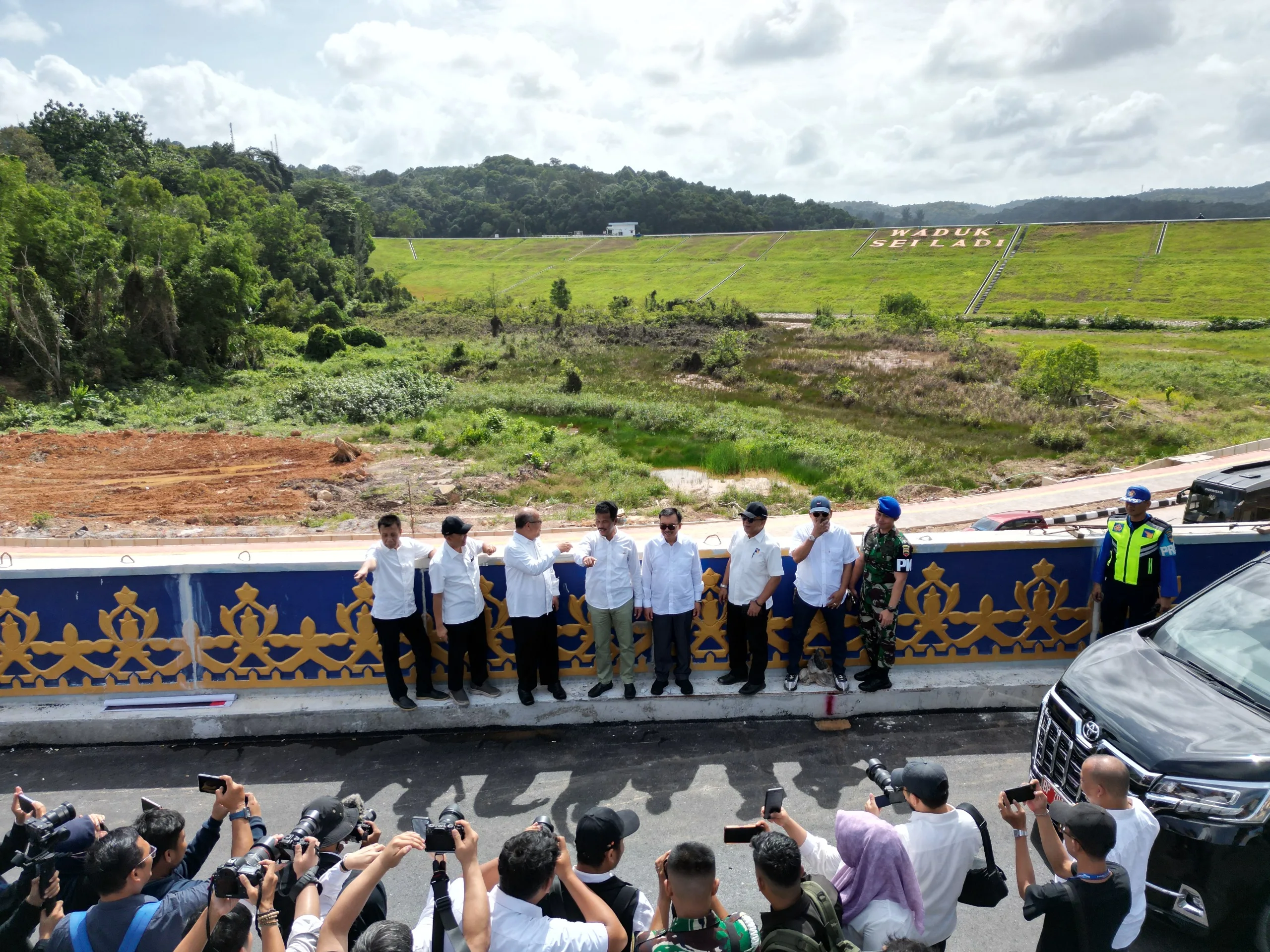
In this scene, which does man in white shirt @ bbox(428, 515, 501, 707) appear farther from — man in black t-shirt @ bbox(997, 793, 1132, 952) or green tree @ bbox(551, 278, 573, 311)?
green tree @ bbox(551, 278, 573, 311)

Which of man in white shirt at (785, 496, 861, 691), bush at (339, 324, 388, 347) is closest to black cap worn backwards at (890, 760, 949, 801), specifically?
man in white shirt at (785, 496, 861, 691)

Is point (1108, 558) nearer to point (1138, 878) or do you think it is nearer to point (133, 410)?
point (1138, 878)

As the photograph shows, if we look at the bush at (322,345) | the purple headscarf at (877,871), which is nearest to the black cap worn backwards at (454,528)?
the purple headscarf at (877,871)

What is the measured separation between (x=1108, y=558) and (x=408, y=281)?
91702mm

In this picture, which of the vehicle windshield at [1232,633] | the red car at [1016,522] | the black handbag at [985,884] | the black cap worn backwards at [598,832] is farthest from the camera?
the red car at [1016,522]

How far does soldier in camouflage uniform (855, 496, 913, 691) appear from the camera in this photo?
6.34 m

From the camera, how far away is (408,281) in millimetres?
90938

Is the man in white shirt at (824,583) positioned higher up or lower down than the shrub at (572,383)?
higher up

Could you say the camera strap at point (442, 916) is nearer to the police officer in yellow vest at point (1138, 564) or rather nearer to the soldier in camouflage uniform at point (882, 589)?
the soldier in camouflage uniform at point (882, 589)

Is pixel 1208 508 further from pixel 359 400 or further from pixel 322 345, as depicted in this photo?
pixel 322 345

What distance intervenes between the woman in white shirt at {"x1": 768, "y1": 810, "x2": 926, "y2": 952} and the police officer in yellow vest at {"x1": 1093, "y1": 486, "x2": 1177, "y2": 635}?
4230mm

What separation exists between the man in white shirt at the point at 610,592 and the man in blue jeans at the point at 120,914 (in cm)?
366

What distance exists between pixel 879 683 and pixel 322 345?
3954 centimetres

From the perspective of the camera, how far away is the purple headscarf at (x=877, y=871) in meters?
3.23
